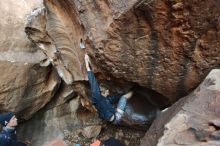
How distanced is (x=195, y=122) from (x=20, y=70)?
3.66m

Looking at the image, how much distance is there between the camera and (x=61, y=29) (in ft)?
17.1

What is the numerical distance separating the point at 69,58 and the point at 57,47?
264 millimetres

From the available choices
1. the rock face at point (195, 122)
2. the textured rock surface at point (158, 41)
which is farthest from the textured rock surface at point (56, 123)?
the rock face at point (195, 122)

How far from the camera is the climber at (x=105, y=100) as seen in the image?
482 cm

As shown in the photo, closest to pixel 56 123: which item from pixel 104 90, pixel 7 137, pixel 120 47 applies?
pixel 7 137

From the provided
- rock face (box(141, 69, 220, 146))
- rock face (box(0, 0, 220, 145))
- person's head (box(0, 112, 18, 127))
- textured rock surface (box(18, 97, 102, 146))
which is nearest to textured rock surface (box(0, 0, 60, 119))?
rock face (box(0, 0, 220, 145))

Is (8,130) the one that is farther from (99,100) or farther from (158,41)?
(158,41)

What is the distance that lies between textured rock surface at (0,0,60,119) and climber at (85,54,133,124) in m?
1.81

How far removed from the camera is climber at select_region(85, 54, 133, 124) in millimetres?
4825

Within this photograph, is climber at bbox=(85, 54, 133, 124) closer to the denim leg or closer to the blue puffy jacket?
the denim leg

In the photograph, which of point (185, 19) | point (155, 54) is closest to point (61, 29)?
point (155, 54)

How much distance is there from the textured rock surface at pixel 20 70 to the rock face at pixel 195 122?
3.01 meters

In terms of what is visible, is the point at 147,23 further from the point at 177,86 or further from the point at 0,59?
the point at 0,59

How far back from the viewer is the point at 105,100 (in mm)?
4871
